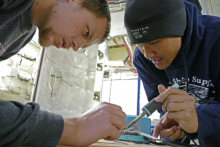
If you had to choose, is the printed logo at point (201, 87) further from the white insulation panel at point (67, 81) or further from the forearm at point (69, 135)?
the white insulation panel at point (67, 81)

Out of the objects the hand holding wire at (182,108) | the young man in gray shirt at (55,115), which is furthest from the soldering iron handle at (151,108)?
the young man in gray shirt at (55,115)

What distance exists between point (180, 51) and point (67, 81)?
124cm

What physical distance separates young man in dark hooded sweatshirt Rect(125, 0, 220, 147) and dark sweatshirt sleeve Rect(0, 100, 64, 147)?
1.32ft

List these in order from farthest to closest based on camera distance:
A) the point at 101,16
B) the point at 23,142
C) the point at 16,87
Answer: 1. the point at 16,87
2. the point at 101,16
3. the point at 23,142

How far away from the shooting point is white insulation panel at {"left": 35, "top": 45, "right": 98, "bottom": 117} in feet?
4.90

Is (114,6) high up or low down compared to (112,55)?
up

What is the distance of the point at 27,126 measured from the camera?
353 mm

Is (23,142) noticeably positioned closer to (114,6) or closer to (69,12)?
(69,12)

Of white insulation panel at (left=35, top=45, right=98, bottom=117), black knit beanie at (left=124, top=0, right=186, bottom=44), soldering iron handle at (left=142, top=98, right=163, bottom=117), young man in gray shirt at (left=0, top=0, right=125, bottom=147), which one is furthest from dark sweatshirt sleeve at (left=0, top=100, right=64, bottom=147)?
white insulation panel at (left=35, top=45, right=98, bottom=117)

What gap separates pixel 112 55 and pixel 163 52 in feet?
8.11

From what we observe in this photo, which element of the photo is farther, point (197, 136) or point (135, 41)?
point (135, 41)

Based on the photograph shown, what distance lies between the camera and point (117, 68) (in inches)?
146

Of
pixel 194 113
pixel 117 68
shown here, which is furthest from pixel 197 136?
pixel 117 68

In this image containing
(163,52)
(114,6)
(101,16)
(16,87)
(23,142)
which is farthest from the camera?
(16,87)
